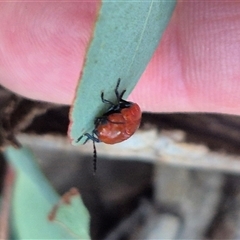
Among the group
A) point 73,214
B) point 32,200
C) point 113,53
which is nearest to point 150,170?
point 32,200

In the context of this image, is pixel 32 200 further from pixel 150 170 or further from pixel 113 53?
pixel 113 53

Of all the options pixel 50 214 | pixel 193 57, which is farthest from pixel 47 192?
pixel 193 57

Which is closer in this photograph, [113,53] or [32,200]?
[113,53]

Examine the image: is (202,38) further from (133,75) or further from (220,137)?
(220,137)

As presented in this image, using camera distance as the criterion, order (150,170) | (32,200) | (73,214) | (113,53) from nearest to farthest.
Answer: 1. (113,53)
2. (73,214)
3. (32,200)
4. (150,170)

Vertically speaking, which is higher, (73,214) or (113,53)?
(113,53)
